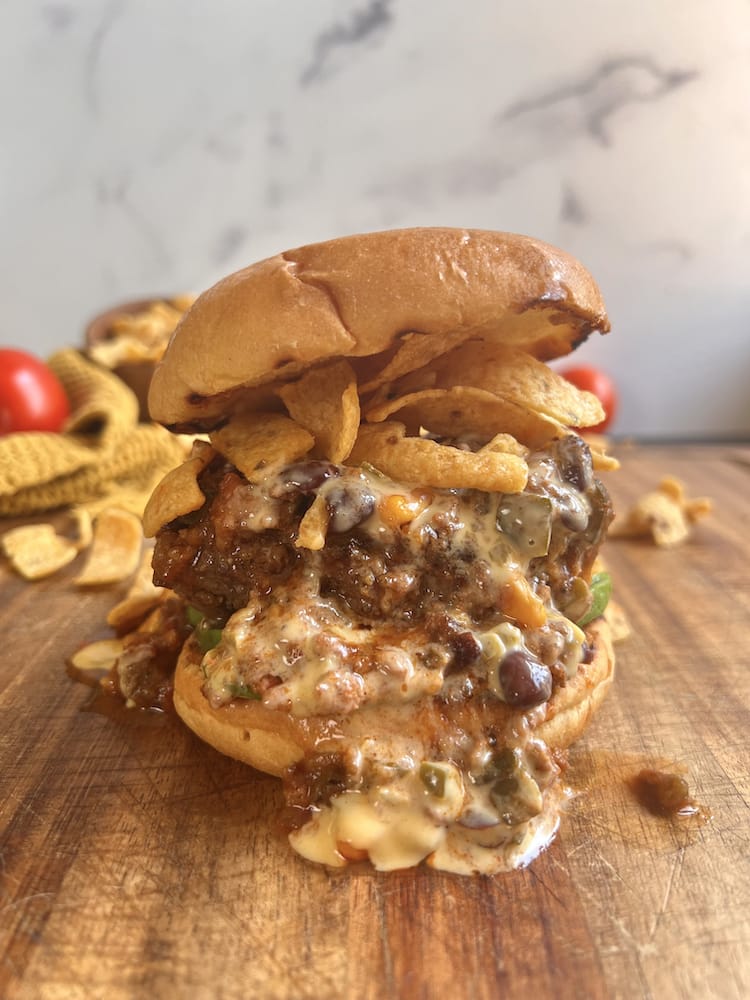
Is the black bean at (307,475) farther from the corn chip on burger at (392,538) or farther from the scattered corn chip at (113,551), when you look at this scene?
the scattered corn chip at (113,551)

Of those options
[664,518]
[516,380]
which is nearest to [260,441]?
[516,380]

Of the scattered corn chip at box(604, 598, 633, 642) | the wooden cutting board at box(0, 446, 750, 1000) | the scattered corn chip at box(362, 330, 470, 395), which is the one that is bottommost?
the scattered corn chip at box(604, 598, 633, 642)

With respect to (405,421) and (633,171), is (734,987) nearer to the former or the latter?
(405,421)

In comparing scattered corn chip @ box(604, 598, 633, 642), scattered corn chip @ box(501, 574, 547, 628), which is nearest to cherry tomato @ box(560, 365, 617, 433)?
scattered corn chip @ box(604, 598, 633, 642)

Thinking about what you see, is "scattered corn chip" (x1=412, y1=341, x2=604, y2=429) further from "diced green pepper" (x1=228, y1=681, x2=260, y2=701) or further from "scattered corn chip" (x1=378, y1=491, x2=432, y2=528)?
"diced green pepper" (x1=228, y1=681, x2=260, y2=701)

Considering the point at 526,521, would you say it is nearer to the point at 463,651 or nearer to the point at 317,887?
the point at 463,651

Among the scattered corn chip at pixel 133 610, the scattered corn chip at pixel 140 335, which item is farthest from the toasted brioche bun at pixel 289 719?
the scattered corn chip at pixel 140 335
